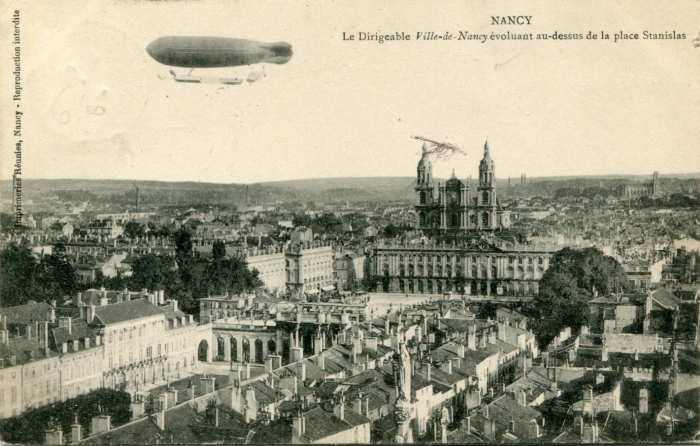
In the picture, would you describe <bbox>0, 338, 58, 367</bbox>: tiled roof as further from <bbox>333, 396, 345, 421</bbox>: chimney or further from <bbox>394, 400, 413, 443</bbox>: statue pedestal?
<bbox>394, 400, 413, 443</bbox>: statue pedestal

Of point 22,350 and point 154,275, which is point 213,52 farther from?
point 154,275

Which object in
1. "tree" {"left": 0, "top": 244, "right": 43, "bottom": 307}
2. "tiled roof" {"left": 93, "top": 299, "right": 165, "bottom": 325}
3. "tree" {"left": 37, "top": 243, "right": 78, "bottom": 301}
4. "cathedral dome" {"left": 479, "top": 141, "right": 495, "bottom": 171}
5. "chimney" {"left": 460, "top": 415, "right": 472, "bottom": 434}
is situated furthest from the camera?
"tiled roof" {"left": 93, "top": 299, "right": 165, "bottom": 325}

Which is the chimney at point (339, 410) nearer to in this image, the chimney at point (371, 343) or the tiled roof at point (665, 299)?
the chimney at point (371, 343)

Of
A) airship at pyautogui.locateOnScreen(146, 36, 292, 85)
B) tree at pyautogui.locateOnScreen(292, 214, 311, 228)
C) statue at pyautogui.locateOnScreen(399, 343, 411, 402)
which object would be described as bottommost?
statue at pyautogui.locateOnScreen(399, 343, 411, 402)

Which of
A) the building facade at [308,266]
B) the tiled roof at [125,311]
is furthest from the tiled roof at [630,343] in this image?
the building facade at [308,266]

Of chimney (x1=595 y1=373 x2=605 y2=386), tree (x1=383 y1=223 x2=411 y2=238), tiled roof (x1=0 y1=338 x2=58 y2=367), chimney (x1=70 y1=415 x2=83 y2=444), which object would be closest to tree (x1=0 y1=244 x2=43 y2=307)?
tiled roof (x1=0 y1=338 x2=58 y2=367)

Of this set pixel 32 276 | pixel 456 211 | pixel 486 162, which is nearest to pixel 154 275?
pixel 32 276
